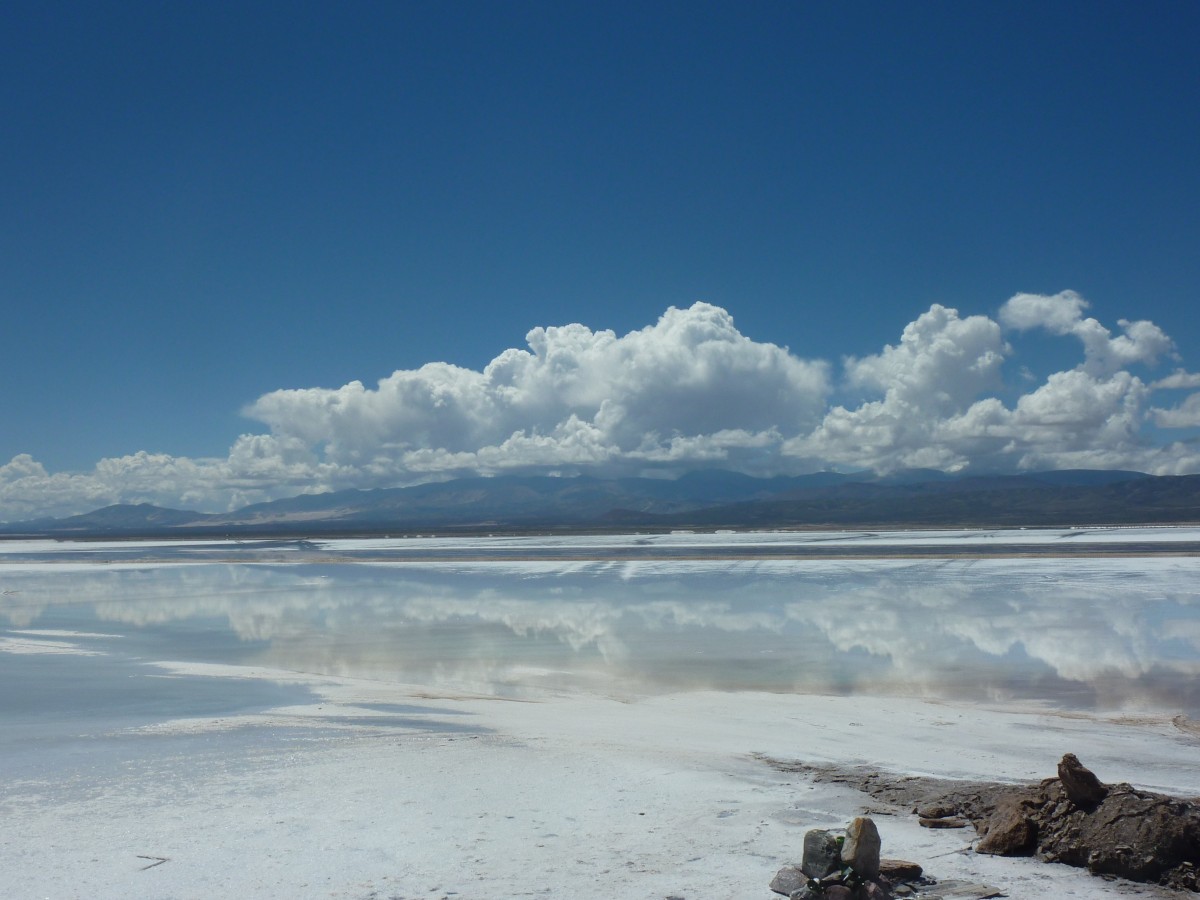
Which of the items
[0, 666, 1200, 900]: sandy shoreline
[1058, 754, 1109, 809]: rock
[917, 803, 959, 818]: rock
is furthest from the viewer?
[917, 803, 959, 818]: rock

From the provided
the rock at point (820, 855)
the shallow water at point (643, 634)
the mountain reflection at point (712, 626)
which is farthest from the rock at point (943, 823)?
the mountain reflection at point (712, 626)

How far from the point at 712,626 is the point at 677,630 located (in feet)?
3.64

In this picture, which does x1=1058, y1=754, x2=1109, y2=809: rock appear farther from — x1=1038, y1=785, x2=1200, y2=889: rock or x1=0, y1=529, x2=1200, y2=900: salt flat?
x1=0, y1=529, x2=1200, y2=900: salt flat

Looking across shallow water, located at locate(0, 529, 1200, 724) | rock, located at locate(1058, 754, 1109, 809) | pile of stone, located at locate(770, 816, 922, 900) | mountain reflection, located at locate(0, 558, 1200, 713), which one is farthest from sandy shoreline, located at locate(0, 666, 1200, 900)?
mountain reflection, located at locate(0, 558, 1200, 713)

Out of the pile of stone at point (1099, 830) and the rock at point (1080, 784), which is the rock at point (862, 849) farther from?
the rock at point (1080, 784)

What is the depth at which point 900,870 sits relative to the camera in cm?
655

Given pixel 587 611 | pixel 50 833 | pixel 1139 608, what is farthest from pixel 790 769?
pixel 1139 608

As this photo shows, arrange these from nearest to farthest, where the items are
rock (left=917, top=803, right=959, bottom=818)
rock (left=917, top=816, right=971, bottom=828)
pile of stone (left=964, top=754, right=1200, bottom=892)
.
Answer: pile of stone (left=964, top=754, right=1200, bottom=892), rock (left=917, top=816, right=971, bottom=828), rock (left=917, top=803, right=959, bottom=818)

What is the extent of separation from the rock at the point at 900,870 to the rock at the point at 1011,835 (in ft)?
2.82

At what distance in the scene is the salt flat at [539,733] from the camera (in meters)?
7.05

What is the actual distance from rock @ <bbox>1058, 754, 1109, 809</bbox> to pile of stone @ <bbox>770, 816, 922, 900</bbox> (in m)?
1.63

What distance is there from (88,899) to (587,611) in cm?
2120

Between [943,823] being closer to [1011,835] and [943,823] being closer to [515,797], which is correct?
[1011,835]

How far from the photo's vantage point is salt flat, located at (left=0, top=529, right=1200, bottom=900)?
705cm
